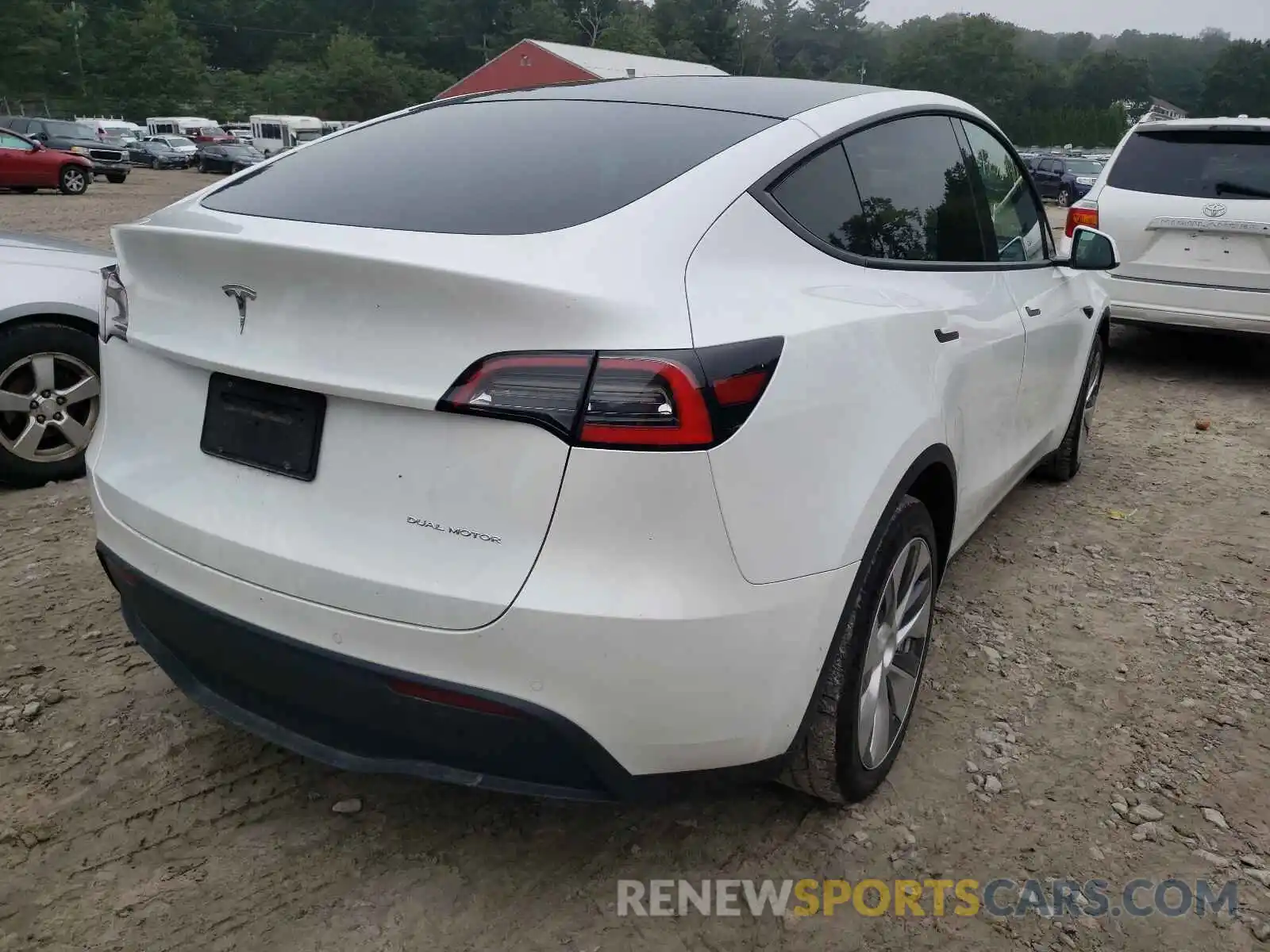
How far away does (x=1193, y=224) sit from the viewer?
6441mm

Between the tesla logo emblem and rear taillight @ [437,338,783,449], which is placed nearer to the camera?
rear taillight @ [437,338,783,449]

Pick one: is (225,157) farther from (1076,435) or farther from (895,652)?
(895,652)

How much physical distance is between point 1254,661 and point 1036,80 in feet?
374

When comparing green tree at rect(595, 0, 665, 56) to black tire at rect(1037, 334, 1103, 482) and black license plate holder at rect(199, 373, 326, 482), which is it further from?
black license plate holder at rect(199, 373, 326, 482)

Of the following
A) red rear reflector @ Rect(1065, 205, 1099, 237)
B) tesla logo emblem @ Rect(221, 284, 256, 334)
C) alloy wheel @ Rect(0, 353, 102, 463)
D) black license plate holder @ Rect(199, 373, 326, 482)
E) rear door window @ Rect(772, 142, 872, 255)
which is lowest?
alloy wheel @ Rect(0, 353, 102, 463)

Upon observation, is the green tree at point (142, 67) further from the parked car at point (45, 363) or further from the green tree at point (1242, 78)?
the green tree at point (1242, 78)

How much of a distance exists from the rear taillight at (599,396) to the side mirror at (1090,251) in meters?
2.66

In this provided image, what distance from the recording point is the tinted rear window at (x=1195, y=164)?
21.1ft

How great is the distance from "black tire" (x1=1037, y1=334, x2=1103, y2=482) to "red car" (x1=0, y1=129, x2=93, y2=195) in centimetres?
2463

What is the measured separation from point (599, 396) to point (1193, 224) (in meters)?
6.12

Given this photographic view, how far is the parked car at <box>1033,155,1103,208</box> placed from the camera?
2911 centimetres

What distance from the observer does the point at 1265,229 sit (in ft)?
20.5

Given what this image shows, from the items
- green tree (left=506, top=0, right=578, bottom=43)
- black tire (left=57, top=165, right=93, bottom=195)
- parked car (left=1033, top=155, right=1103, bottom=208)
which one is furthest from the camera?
green tree (left=506, top=0, right=578, bottom=43)

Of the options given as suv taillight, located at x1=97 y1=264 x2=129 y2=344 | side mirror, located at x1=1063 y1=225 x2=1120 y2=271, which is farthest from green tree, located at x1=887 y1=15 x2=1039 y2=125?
suv taillight, located at x1=97 y1=264 x2=129 y2=344
